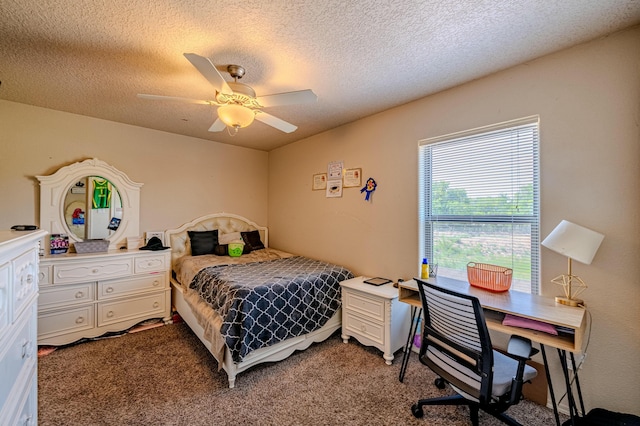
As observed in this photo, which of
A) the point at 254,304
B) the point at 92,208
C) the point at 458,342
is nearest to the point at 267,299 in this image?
the point at 254,304

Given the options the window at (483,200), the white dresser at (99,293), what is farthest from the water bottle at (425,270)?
the white dresser at (99,293)

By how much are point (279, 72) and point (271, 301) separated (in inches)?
72.8

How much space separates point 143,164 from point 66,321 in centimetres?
189

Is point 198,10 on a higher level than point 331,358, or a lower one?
higher

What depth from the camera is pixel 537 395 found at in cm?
187

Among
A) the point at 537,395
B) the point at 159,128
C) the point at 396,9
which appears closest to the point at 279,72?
the point at 396,9

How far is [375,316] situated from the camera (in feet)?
8.06

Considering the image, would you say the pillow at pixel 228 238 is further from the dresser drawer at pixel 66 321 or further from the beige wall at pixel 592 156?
the beige wall at pixel 592 156

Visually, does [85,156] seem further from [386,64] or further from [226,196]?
[386,64]

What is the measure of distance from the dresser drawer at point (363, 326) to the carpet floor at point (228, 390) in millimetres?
166

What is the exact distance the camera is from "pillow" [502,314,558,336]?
1511mm

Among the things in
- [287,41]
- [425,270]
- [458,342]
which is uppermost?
[287,41]

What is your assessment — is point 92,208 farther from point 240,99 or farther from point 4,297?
point 4,297

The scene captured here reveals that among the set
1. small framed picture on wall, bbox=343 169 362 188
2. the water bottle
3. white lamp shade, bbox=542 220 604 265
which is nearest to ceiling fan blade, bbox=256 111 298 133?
small framed picture on wall, bbox=343 169 362 188
